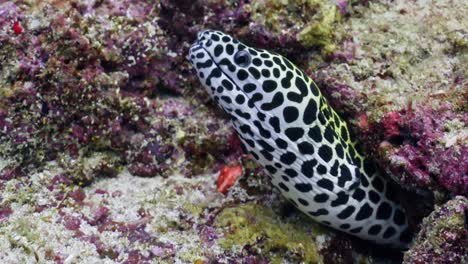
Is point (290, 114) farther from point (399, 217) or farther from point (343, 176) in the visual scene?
point (399, 217)

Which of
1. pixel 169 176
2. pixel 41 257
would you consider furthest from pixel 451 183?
pixel 41 257

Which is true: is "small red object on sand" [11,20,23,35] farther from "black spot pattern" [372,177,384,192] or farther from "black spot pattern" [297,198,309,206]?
"black spot pattern" [372,177,384,192]

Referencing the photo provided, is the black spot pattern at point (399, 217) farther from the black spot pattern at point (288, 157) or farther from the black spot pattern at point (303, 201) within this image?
the black spot pattern at point (288, 157)

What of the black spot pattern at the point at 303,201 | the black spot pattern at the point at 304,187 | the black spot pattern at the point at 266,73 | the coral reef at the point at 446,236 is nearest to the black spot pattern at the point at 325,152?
the black spot pattern at the point at 304,187

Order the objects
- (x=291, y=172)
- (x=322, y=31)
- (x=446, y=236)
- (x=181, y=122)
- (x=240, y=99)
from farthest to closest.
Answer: (x=181, y=122) → (x=322, y=31) → (x=291, y=172) → (x=240, y=99) → (x=446, y=236)

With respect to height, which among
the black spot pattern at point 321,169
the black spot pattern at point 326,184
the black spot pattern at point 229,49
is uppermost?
the black spot pattern at point 229,49

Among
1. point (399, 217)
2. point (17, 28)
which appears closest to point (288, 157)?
point (399, 217)
